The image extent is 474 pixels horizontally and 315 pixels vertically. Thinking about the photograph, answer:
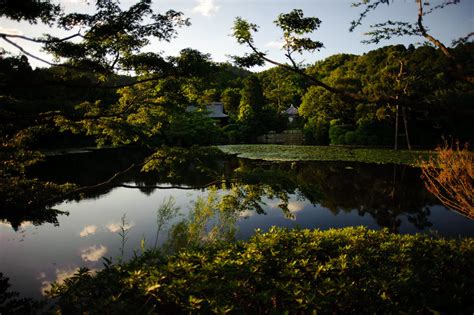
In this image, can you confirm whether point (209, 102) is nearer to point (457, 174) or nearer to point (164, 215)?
point (164, 215)

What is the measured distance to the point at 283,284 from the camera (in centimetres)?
334

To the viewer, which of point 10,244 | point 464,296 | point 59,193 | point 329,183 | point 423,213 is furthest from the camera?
point 329,183

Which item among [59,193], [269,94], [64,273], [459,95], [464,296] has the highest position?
[269,94]

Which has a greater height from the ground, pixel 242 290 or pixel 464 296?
pixel 242 290

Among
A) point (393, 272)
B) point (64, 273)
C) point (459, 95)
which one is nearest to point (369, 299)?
point (393, 272)

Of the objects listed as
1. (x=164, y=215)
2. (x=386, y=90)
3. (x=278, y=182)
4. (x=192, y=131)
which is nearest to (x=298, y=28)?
(x=278, y=182)

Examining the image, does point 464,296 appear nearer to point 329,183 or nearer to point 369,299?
point 369,299

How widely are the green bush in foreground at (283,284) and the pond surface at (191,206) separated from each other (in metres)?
1.35

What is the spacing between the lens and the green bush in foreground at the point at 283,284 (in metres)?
2.98

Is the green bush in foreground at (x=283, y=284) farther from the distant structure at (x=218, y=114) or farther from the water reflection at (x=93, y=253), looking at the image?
the distant structure at (x=218, y=114)

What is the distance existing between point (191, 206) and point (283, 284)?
9812 millimetres

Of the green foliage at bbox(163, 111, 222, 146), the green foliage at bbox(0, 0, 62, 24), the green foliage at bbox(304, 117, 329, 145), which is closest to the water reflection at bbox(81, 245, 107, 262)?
the green foliage at bbox(0, 0, 62, 24)

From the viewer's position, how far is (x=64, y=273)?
7617mm

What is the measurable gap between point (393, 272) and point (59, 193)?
6.53m
